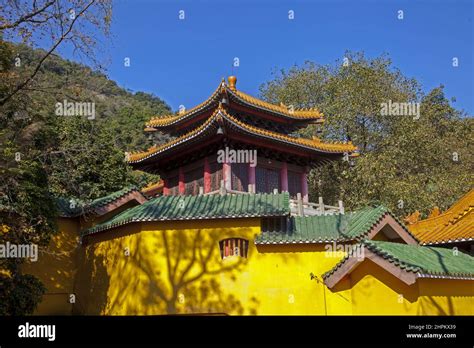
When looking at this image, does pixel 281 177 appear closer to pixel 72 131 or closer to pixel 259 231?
pixel 259 231

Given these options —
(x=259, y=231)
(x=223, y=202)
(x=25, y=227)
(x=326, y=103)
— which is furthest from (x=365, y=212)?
(x=326, y=103)

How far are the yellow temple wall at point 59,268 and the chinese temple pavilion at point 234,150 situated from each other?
478cm

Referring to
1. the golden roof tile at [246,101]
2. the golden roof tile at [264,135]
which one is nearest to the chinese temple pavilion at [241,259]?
the golden roof tile at [264,135]

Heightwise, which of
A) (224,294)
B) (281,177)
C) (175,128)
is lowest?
(224,294)

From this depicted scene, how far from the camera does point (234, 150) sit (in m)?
19.8

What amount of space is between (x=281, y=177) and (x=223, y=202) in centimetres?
534

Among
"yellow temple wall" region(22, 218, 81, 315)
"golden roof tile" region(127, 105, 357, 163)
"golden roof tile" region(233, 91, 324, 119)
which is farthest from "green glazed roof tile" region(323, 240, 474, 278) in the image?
"golden roof tile" region(233, 91, 324, 119)

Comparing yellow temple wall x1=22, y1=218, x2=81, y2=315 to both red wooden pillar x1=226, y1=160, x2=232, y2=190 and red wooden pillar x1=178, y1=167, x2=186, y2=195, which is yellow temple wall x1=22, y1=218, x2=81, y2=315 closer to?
red wooden pillar x1=178, y1=167, x2=186, y2=195

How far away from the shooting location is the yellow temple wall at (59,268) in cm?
1700

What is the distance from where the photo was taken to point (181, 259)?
50.9 ft

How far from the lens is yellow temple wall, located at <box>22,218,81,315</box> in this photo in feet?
55.8

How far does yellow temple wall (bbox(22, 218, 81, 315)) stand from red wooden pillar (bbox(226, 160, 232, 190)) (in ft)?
18.5

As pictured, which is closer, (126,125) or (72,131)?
(72,131)

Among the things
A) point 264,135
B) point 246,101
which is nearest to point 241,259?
point 264,135
